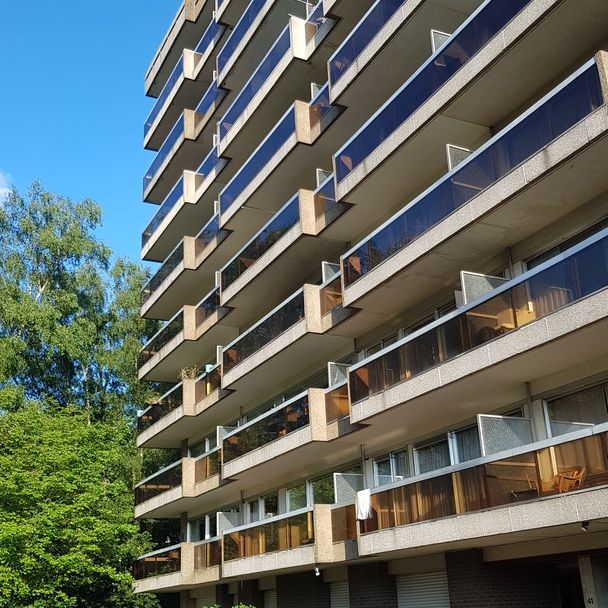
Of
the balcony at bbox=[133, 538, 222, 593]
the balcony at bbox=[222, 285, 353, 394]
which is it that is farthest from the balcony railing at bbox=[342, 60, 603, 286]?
the balcony at bbox=[133, 538, 222, 593]

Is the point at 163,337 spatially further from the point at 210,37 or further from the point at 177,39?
the point at 177,39

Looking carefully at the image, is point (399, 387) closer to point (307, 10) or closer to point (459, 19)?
point (459, 19)

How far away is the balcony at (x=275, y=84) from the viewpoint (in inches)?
912

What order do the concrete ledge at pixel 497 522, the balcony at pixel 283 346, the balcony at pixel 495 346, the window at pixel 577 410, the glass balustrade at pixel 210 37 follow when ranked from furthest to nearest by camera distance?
the glass balustrade at pixel 210 37 → the balcony at pixel 283 346 → the window at pixel 577 410 → the balcony at pixel 495 346 → the concrete ledge at pixel 497 522

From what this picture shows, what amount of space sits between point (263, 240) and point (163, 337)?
9.97 metres

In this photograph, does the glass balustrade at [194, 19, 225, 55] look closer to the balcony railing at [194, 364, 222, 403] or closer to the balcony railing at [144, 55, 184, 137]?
the balcony railing at [144, 55, 184, 137]

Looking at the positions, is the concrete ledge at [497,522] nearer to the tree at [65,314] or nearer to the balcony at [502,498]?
the balcony at [502,498]

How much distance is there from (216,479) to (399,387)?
11.4m

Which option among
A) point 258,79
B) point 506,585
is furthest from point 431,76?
point 506,585

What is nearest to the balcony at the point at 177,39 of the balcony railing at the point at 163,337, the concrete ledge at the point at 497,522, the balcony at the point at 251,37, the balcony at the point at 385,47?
the balcony at the point at 251,37

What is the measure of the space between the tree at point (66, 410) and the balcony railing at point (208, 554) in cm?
455

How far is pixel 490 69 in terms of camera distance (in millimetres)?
15203

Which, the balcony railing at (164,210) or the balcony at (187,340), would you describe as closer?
the balcony at (187,340)

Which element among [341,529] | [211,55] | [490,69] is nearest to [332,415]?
[341,529]
